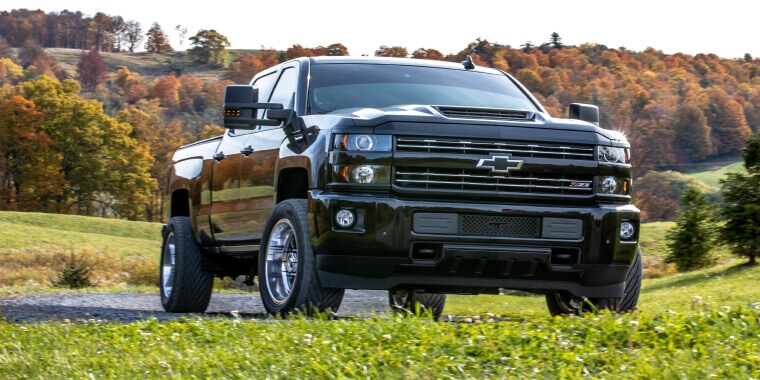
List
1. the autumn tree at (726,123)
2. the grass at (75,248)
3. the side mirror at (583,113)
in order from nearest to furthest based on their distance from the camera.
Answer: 1. the side mirror at (583,113)
2. the grass at (75,248)
3. the autumn tree at (726,123)

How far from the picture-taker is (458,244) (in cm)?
662

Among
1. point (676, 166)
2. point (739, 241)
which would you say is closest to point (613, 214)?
point (739, 241)

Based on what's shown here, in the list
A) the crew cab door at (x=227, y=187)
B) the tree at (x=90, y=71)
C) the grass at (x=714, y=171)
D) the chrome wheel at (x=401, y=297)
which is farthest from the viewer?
the tree at (x=90, y=71)

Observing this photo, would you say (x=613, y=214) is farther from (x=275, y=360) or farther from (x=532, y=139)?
(x=275, y=360)

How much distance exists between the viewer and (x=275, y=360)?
197 inches

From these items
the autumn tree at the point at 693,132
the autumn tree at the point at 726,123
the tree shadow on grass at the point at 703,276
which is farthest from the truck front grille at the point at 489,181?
the autumn tree at the point at 726,123

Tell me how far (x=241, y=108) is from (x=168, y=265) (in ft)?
10.6

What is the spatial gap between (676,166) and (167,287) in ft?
362

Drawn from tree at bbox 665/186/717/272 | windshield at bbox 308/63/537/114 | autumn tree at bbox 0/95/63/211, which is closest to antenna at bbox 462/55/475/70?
windshield at bbox 308/63/537/114

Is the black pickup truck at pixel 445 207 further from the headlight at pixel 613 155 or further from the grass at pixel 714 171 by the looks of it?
the grass at pixel 714 171

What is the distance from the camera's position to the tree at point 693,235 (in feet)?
120

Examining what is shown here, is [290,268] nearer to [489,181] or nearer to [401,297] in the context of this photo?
[489,181]

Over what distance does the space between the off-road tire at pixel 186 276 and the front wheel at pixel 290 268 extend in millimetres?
2361

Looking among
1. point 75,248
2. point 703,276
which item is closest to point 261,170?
point 703,276
